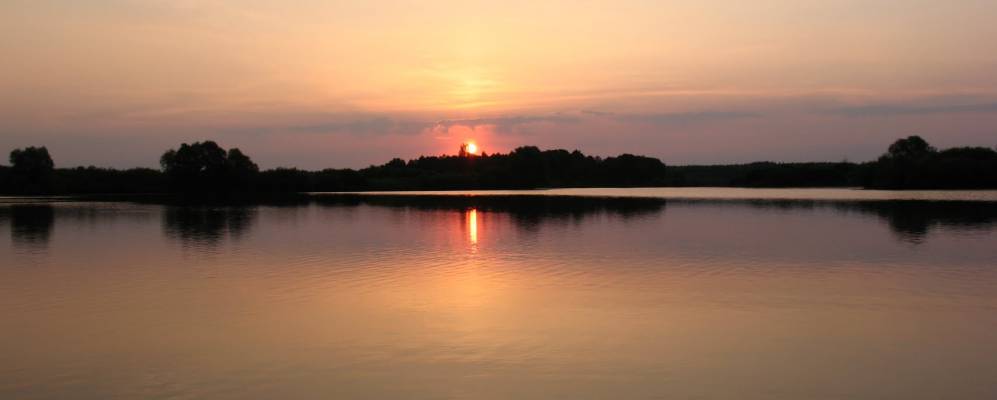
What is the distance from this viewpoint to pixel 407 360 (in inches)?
350

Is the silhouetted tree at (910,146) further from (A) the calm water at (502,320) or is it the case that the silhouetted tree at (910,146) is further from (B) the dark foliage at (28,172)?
(B) the dark foliage at (28,172)

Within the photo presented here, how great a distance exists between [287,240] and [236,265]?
674cm

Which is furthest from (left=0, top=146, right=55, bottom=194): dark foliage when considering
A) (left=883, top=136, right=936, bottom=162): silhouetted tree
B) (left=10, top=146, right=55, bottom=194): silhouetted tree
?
(left=883, top=136, right=936, bottom=162): silhouetted tree

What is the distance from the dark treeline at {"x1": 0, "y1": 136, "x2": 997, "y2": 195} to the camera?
87.3 metres

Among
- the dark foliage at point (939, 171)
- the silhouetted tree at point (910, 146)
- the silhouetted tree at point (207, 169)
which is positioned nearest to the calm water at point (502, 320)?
the dark foliage at point (939, 171)

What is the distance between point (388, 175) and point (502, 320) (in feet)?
408

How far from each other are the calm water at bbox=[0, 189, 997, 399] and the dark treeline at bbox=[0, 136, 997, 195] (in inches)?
2948

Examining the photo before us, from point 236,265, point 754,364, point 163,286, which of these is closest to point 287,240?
point 236,265

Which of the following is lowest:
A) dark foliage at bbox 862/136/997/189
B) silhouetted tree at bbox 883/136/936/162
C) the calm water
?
the calm water

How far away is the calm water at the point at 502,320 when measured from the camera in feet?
26.3

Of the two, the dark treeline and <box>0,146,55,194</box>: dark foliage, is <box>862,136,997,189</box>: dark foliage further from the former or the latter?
<box>0,146,55,194</box>: dark foliage

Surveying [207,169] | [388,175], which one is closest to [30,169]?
[207,169]

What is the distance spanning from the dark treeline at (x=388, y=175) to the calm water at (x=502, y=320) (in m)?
74.9

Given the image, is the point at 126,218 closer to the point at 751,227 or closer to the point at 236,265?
the point at 236,265
